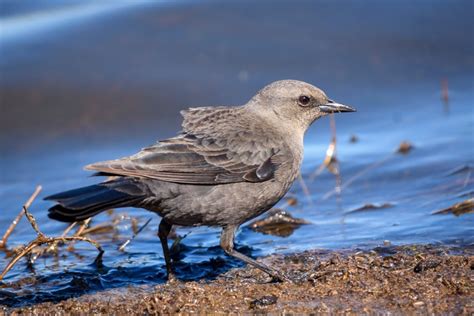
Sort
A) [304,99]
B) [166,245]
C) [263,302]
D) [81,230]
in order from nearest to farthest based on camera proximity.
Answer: [263,302] → [166,245] → [81,230] → [304,99]

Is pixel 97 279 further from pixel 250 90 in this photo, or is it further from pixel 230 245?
pixel 250 90

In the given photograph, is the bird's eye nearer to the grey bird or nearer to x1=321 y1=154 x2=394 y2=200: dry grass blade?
the grey bird

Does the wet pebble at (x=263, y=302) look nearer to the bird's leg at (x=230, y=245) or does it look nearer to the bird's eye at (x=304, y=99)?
the bird's leg at (x=230, y=245)

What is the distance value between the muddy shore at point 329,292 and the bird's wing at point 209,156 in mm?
754

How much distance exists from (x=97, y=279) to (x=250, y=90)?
4.25 m

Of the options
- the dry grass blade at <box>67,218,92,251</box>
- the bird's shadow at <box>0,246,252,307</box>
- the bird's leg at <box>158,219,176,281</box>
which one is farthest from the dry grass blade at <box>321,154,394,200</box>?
the dry grass blade at <box>67,218,92,251</box>

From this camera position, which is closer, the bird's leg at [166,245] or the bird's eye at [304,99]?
the bird's leg at [166,245]

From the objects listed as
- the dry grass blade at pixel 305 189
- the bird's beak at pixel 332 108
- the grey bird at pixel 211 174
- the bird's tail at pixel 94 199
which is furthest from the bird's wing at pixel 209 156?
the dry grass blade at pixel 305 189

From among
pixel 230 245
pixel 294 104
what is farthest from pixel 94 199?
pixel 294 104

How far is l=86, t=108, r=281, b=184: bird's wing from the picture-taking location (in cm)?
618

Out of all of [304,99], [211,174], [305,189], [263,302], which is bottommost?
[263,302]

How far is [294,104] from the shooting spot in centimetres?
720

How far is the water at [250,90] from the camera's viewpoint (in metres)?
8.22

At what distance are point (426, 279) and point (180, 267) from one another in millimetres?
1956
